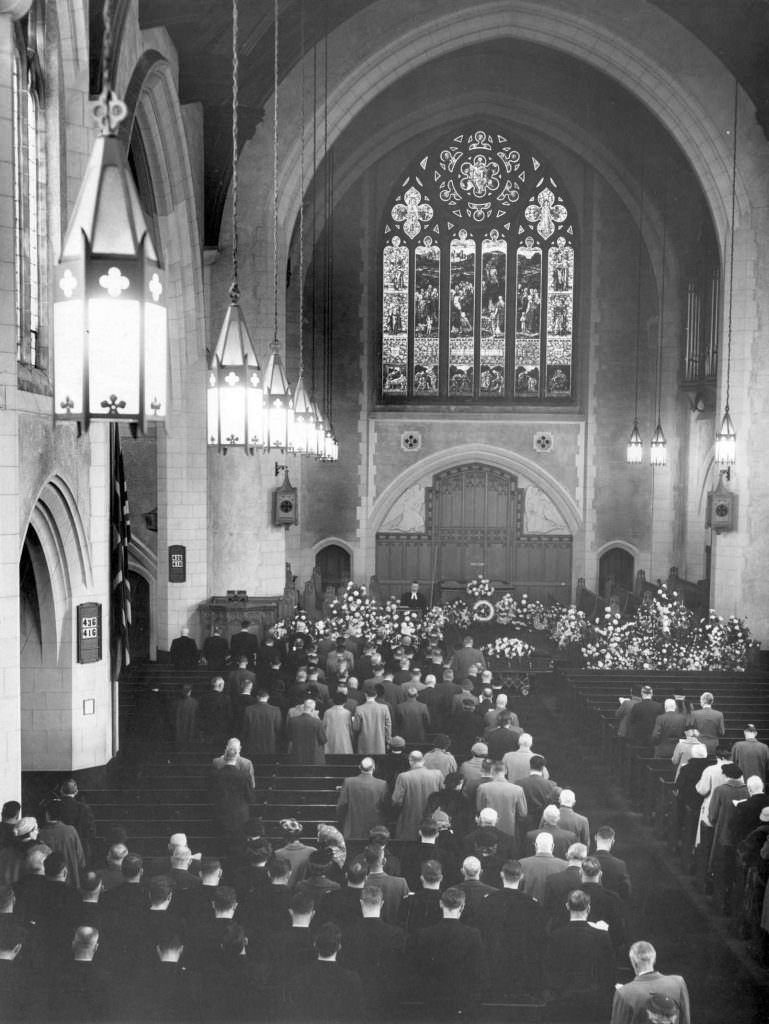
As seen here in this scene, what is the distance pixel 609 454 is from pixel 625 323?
9.97ft

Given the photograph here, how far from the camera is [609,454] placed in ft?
85.5

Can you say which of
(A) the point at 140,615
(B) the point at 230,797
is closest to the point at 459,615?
(A) the point at 140,615

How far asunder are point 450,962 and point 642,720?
23.4ft

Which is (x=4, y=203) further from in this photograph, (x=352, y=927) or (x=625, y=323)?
(x=625, y=323)

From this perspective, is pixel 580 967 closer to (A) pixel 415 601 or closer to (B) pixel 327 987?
(B) pixel 327 987

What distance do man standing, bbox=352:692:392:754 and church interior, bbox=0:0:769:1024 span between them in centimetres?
269

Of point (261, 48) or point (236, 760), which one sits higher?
point (261, 48)

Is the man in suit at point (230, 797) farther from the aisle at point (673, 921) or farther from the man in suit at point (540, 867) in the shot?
the aisle at point (673, 921)

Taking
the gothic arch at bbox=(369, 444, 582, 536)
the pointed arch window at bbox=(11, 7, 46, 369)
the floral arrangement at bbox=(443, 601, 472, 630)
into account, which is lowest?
the floral arrangement at bbox=(443, 601, 472, 630)

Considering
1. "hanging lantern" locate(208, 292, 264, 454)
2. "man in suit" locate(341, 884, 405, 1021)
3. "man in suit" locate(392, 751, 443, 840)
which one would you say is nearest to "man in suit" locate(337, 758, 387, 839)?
"man in suit" locate(392, 751, 443, 840)

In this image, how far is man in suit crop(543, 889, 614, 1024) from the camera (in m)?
6.24

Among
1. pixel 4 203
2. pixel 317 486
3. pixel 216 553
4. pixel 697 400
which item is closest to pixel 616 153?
pixel 697 400

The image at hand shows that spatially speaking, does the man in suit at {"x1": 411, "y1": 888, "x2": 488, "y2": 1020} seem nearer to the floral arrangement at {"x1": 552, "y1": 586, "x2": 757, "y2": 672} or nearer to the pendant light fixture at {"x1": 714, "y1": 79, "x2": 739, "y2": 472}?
the floral arrangement at {"x1": 552, "y1": 586, "x2": 757, "y2": 672}

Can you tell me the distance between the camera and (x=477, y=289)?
2644 cm
